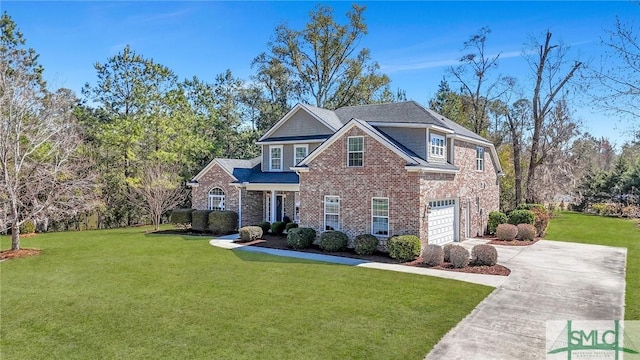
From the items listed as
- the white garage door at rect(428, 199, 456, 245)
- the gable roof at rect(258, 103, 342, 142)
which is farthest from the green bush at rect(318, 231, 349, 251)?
the gable roof at rect(258, 103, 342, 142)

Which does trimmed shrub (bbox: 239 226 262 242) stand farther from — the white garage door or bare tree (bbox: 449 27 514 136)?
bare tree (bbox: 449 27 514 136)

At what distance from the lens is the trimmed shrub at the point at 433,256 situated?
15.0 m

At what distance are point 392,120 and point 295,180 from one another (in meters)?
7.10

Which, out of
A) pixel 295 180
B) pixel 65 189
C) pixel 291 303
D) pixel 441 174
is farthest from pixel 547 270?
pixel 65 189

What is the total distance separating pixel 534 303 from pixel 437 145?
1016 centimetres

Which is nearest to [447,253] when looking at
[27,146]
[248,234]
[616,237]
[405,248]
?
[405,248]

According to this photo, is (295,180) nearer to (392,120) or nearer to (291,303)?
(392,120)

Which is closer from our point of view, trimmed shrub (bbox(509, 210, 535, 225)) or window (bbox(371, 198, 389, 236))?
window (bbox(371, 198, 389, 236))

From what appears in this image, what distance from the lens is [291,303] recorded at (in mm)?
10430

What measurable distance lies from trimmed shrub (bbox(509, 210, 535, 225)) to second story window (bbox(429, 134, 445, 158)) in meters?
7.70

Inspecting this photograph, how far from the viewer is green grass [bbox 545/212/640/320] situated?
36.3 ft

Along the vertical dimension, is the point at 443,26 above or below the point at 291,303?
above

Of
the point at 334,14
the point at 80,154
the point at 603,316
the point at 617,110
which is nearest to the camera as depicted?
the point at 617,110

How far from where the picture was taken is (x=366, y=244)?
55.2ft
